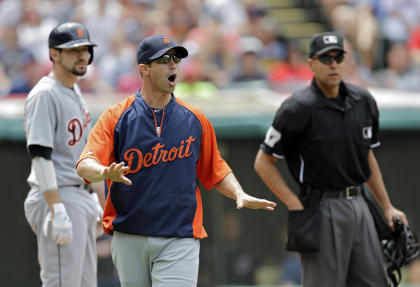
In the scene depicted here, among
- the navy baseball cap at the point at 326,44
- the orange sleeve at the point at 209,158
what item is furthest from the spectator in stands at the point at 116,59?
the orange sleeve at the point at 209,158

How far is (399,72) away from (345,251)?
5.18m

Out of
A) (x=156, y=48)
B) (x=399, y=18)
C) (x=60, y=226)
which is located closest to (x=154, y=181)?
(x=156, y=48)

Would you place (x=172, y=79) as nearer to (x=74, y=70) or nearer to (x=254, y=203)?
(x=254, y=203)

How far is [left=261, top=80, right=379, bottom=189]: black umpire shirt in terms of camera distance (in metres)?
5.18

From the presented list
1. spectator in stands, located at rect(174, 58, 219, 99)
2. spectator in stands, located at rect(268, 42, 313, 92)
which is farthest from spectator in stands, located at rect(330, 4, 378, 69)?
spectator in stands, located at rect(174, 58, 219, 99)

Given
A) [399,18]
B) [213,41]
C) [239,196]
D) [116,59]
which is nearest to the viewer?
[239,196]

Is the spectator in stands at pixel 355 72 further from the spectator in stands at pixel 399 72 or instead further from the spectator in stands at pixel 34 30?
the spectator in stands at pixel 34 30

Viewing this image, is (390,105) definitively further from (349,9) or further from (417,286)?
(349,9)

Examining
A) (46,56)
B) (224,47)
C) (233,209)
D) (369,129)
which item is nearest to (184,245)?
(369,129)

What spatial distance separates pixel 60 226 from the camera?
494cm

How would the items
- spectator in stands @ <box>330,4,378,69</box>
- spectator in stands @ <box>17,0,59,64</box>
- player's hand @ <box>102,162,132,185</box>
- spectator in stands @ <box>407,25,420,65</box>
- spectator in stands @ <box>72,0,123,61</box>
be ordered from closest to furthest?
player's hand @ <box>102,162,132,185</box>, spectator in stands @ <box>407,25,420,65</box>, spectator in stands @ <box>330,4,378,69</box>, spectator in stands @ <box>17,0,59,64</box>, spectator in stands @ <box>72,0,123,61</box>

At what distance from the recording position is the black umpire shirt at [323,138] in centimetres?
518

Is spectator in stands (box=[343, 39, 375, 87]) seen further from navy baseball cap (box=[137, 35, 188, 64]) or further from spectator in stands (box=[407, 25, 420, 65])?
navy baseball cap (box=[137, 35, 188, 64])

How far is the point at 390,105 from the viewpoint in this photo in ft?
28.3
